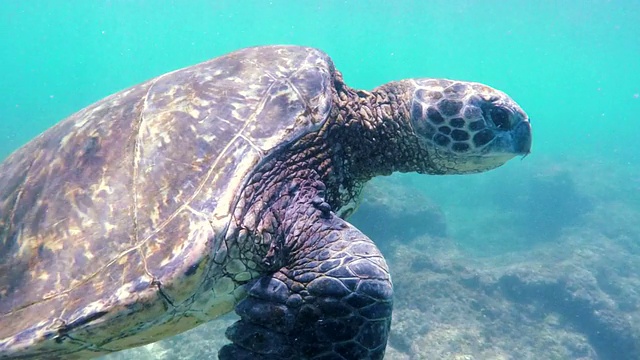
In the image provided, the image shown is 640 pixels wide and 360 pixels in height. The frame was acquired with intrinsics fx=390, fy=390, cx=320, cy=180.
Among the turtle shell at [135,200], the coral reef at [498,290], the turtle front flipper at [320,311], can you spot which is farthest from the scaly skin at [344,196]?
the coral reef at [498,290]

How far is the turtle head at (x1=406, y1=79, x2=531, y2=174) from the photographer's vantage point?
3551 millimetres

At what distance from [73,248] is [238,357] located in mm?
1196

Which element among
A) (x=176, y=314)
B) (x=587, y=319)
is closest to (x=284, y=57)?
(x=176, y=314)

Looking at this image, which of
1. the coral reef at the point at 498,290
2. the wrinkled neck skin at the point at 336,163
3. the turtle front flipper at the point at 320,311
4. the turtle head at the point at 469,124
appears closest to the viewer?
the turtle front flipper at the point at 320,311

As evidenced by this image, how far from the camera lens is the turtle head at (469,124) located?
3551 millimetres

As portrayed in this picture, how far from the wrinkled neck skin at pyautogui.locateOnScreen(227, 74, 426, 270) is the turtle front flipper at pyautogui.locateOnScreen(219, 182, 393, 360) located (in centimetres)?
26

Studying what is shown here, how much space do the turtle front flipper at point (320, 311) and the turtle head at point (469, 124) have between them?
167 cm

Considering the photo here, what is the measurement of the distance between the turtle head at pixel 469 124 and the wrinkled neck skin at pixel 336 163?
0.53ft

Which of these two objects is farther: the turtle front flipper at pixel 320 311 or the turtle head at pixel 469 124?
the turtle head at pixel 469 124

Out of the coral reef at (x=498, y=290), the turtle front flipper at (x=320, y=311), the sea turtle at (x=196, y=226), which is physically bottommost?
the coral reef at (x=498, y=290)

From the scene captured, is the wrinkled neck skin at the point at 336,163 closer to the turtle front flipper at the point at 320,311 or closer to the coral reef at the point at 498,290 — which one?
the turtle front flipper at the point at 320,311

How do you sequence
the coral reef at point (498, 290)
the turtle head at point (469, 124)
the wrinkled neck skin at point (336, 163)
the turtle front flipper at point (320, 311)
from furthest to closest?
the coral reef at point (498, 290)
the turtle head at point (469, 124)
the wrinkled neck skin at point (336, 163)
the turtle front flipper at point (320, 311)

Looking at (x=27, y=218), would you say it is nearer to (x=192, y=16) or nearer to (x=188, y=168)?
(x=188, y=168)

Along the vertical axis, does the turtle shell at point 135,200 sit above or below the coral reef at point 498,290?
above
